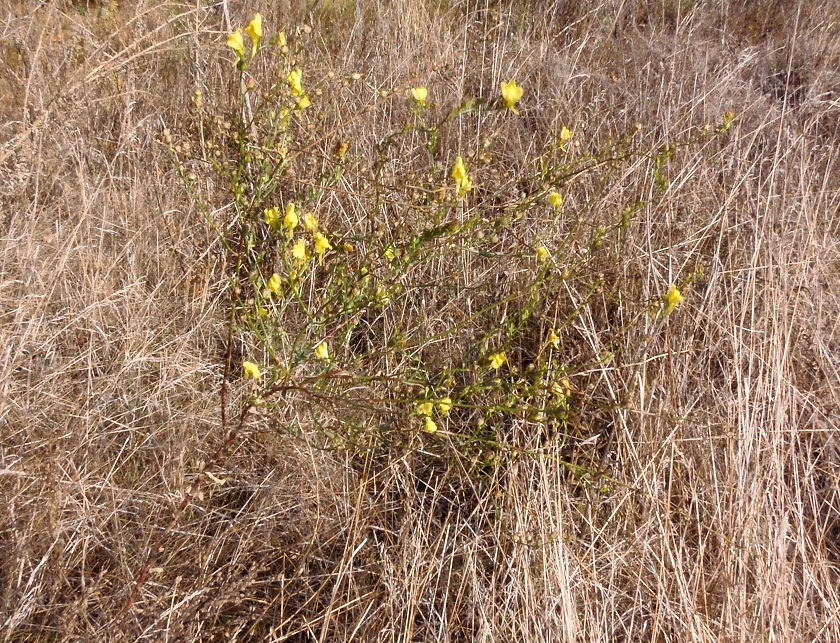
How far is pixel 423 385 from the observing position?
1232mm

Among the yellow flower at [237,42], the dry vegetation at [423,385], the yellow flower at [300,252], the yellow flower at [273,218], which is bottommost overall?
the dry vegetation at [423,385]

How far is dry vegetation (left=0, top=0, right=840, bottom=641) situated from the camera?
4.04 feet

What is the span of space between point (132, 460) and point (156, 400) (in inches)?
5.7

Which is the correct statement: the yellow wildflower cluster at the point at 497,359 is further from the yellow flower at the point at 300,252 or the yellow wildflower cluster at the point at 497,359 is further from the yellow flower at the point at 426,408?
the yellow flower at the point at 300,252

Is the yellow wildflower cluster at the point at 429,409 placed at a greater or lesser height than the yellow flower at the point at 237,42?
lesser

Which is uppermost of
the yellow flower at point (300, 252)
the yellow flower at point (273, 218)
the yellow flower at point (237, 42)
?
the yellow flower at point (237, 42)

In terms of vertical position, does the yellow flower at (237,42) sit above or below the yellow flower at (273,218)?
above

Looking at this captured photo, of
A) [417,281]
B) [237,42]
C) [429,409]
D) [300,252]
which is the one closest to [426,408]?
[429,409]

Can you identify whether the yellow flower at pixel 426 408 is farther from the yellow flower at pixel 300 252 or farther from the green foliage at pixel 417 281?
the yellow flower at pixel 300 252

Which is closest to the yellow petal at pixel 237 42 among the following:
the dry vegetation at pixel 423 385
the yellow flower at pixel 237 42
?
the yellow flower at pixel 237 42

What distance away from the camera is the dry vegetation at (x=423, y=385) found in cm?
123

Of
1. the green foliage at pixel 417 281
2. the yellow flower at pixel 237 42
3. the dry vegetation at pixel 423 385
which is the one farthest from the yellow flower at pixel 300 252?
the yellow flower at pixel 237 42

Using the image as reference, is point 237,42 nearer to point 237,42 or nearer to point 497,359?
point 237,42

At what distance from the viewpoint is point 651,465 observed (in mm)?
1386
